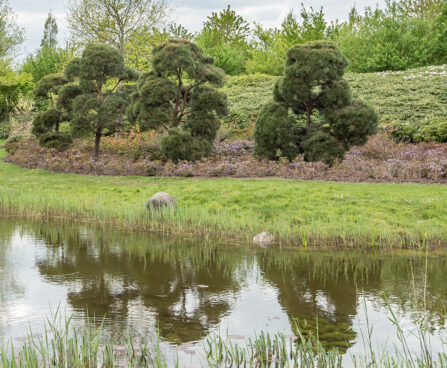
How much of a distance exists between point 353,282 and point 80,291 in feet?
10.4

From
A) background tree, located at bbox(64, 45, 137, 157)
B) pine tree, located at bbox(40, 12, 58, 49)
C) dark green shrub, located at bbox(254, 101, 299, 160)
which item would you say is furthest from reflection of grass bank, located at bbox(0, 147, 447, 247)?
pine tree, located at bbox(40, 12, 58, 49)

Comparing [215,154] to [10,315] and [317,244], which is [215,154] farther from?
[10,315]

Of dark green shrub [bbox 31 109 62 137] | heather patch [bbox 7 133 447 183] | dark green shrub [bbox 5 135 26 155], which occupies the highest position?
dark green shrub [bbox 31 109 62 137]

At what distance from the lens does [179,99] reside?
16141 mm

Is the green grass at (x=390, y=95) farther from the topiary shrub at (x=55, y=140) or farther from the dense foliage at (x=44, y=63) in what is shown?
the dense foliage at (x=44, y=63)

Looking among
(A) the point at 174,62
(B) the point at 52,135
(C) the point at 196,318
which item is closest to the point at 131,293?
(C) the point at 196,318

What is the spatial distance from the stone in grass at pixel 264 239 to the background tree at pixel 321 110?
6045 millimetres

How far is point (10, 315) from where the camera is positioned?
4594mm

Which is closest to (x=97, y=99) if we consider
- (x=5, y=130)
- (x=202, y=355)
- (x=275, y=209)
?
(x=275, y=209)

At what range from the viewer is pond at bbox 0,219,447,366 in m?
4.29

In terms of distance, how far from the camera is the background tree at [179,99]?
15078mm

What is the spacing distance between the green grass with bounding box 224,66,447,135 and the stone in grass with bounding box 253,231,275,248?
41.9 ft

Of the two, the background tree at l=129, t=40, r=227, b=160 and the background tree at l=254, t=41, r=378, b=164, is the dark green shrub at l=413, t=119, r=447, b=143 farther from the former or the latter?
the background tree at l=129, t=40, r=227, b=160

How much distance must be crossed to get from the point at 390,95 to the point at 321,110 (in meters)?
11.1
